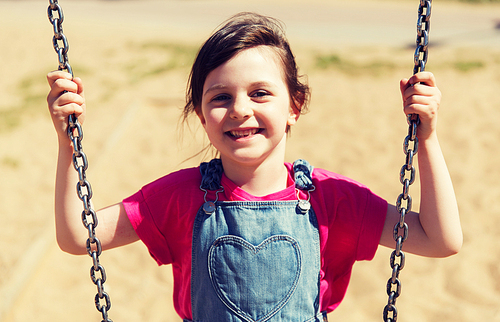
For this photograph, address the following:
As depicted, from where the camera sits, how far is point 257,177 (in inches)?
65.6

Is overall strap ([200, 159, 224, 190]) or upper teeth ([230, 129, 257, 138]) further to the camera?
overall strap ([200, 159, 224, 190])

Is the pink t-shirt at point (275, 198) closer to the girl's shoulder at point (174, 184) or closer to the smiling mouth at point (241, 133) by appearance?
the girl's shoulder at point (174, 184)

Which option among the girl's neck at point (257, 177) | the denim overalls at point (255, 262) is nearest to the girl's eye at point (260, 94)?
the girl's neck at point (257, 177)

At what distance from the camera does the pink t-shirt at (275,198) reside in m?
1.63

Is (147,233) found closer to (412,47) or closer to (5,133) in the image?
(5,133)

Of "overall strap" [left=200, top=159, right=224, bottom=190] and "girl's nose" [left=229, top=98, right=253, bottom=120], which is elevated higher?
"girl's nose" [left=229, top=98, right=253, bottom=120]

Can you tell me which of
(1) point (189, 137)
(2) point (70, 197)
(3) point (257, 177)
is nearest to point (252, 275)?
(3) point (257, 177)

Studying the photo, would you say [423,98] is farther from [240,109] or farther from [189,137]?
[189,137]

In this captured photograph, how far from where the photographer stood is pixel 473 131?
535 centimetres

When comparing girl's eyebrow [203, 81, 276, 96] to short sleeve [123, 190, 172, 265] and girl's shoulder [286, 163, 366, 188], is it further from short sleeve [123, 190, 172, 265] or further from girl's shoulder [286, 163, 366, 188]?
short sleeve [123, 190, 172, 265]

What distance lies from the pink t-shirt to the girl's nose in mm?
272

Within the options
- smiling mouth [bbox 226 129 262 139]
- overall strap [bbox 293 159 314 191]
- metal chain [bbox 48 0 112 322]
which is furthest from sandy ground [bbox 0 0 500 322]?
smiling mouth [bbox 226 129 262 139]

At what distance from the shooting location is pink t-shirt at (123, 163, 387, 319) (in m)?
1.63

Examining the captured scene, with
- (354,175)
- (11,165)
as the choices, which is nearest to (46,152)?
(11,165)
